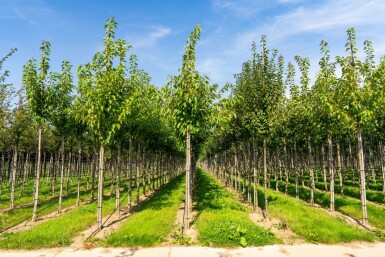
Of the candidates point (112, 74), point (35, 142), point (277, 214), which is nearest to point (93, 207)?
point (112, 74)

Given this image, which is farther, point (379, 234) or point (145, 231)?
point (379, 234)

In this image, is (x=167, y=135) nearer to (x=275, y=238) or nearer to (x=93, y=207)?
(x=93, y=207)

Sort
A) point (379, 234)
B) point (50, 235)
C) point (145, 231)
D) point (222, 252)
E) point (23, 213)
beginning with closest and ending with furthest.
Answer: point (222, 252)
point (50, 235)
point (145, 231)
point (379, 234)
point (23, 213)

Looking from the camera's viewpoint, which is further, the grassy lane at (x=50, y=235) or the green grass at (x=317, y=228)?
the green grass at (x=317, y=228)

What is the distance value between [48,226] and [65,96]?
30.4 feet

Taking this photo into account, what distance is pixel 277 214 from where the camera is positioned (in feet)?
55.0

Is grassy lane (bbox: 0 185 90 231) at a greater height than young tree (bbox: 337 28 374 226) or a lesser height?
lesser

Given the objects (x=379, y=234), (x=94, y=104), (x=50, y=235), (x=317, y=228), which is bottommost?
(x=379, y=234)

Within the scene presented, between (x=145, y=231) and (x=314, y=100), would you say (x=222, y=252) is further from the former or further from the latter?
(x=314, y=100)

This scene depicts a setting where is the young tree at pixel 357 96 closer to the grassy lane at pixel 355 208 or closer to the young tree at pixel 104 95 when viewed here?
the grassy lane at pixel 355 208

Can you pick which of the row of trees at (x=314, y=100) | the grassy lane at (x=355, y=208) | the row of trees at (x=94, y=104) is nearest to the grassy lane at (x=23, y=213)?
the row of trees at (x=94, y=104)

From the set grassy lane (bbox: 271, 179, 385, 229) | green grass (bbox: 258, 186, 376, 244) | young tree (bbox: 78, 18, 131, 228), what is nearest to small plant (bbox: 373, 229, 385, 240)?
green grass (bbox: 258, 186, 376, 244)

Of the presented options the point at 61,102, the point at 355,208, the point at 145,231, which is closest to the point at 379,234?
the point at 355,208

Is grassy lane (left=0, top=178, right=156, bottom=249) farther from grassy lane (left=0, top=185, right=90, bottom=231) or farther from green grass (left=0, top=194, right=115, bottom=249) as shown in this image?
grassy lane (left=0, top=185, right=90, bottom=231)
